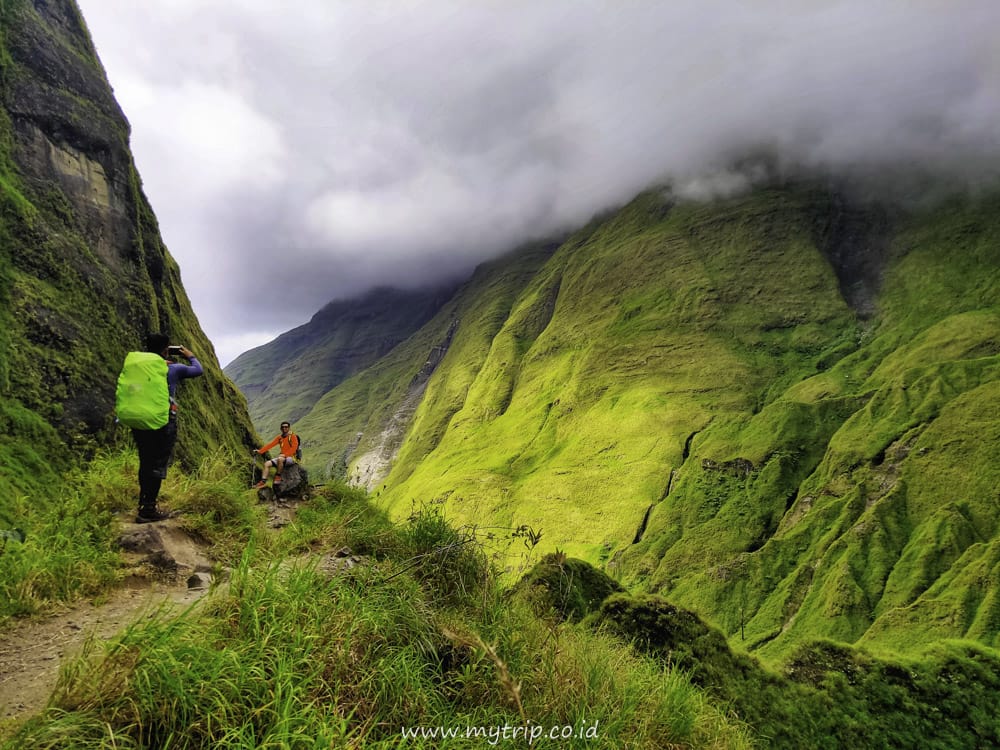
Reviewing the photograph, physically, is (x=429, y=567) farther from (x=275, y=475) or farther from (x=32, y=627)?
(x=275, y=475)

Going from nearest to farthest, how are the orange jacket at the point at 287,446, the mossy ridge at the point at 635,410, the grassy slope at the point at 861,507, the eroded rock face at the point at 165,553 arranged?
1. the eroded rock face at the point at 165,553
2. the orange jacket at the point at 287,446
3. the grassy slope at the point at 861,507
4. the mossy ridge at the point at 635,410

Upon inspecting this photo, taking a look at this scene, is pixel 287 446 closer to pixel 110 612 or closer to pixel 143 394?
pixel 143 394

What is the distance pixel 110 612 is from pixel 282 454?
6138 mm

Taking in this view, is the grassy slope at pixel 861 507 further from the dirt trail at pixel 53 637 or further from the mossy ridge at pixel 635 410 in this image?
the dirt trail at pixel 53 637

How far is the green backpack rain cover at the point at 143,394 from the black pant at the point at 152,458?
0.16 metres

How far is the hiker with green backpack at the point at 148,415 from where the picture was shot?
22.6ft

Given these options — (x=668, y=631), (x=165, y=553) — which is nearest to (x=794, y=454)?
(x=668, y=631)

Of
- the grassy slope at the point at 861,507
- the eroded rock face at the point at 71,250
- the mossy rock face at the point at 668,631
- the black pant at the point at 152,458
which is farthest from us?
the grassy slope at the point at 861,507

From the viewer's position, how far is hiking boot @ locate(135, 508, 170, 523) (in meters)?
7.10

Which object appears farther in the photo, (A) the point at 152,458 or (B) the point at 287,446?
(B) the point at 287,446

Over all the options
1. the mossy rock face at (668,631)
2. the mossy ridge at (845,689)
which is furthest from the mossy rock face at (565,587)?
the mossy ridge at (845,689)

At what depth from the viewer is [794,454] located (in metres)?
136

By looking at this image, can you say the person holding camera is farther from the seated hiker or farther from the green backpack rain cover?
the seated hiker

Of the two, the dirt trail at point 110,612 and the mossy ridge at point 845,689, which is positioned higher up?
the dirt trail at point 110,612
